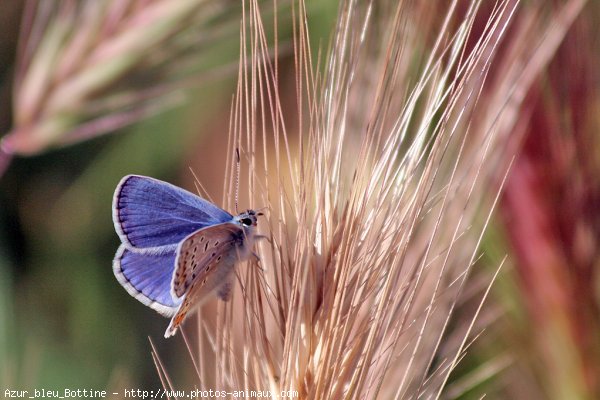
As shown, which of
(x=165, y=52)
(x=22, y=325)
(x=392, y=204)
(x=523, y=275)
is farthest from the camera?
(x=22, y=325)

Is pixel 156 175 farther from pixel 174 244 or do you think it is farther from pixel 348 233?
pixel 348 233

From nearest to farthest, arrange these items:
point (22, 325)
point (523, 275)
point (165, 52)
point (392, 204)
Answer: point (392, 204), point (523, 275), point (165, 52), point (22, 325)

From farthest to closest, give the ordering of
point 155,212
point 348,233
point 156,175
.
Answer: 1. point 156,175
2. point 155,212
3. point 348,233

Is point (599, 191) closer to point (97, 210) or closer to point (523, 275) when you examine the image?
point (523, 275)

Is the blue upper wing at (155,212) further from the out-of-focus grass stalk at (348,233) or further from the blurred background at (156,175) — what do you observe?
the blurred background at (156,175)

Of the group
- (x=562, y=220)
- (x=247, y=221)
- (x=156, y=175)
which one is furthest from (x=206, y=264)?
(x=156, y=175)

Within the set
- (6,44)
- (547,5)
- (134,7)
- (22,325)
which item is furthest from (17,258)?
(547,5)

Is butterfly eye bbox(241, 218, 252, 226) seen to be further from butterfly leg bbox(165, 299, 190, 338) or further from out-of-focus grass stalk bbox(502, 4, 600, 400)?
out-of-focus grass stalk bbox(502, 4, 600, 400)
